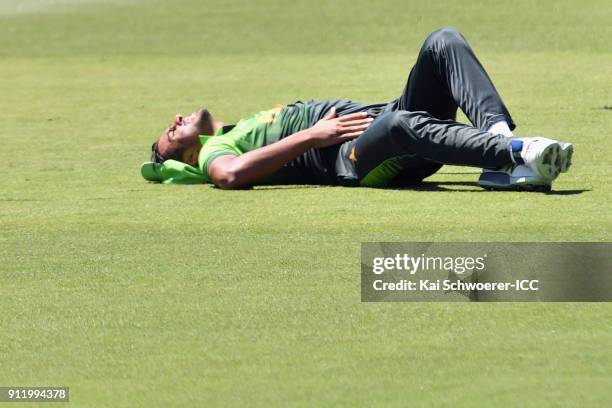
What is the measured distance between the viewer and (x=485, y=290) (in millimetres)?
4258

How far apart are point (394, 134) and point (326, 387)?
2.94 meters

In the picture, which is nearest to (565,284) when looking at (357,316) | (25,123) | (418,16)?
(357,316)

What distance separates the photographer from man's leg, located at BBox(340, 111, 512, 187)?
589cm

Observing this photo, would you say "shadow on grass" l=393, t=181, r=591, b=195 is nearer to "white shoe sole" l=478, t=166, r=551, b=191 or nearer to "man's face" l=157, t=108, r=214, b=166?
"white shoe sole" l=478, t=166, r=551, b=191

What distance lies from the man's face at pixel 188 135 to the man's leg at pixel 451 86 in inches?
43.4

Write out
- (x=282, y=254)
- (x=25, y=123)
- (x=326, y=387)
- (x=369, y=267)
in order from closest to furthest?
(x=326, y=387)
(x=369, y=267)
(x=282, y=254)
(x=25, y=123)

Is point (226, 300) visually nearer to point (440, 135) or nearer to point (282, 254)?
point (282, 254)

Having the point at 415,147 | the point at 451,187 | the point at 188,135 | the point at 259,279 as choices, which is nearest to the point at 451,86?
the point at 415,147

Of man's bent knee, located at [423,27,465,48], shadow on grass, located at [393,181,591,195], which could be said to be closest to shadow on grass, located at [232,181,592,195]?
shadow on grass, located at [393,181,591,195]

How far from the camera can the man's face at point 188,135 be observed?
729 centimetres

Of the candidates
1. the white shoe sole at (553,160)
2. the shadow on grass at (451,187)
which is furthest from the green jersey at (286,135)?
the white shoe sole at (553,160)

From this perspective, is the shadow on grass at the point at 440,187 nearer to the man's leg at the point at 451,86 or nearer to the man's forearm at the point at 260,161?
the man's forearm at the point at 260,161

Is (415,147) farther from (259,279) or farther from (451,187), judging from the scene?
(259,279)

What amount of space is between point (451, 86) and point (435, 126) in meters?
0.32
